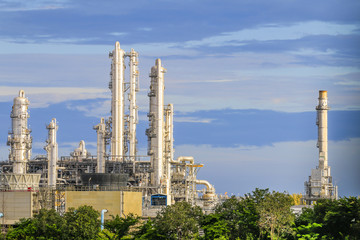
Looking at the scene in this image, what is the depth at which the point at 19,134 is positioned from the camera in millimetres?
118875

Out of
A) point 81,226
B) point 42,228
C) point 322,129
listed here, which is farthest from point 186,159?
point 81,226

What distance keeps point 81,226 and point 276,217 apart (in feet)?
58.2

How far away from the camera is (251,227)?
71.7m

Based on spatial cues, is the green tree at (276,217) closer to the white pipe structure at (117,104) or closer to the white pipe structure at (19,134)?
the white pipe structure at (117,104)

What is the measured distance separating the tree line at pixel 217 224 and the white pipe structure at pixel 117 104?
49875mm

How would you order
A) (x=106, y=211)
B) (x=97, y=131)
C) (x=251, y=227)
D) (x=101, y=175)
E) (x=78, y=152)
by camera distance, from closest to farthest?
(x=251, y=227) → (x=106, y=211) → (x=101, y=175) → (x=97, y=131) → (x=78, y=152)

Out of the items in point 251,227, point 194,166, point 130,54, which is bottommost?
point 251,227

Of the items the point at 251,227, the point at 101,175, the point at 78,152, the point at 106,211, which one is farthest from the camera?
the point at 78,152

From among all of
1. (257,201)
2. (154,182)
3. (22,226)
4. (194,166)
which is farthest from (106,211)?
(194,166)

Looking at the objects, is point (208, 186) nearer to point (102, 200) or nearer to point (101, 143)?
point (101, 143)

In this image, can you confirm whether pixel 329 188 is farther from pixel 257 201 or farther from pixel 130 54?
pixel 257 201

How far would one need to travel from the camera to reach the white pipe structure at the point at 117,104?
405 feet

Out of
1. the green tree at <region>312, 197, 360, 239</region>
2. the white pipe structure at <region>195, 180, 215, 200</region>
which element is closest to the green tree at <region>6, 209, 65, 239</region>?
the green tree at <region>312, 197, 360, 239</region>

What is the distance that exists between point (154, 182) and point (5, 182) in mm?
29632
